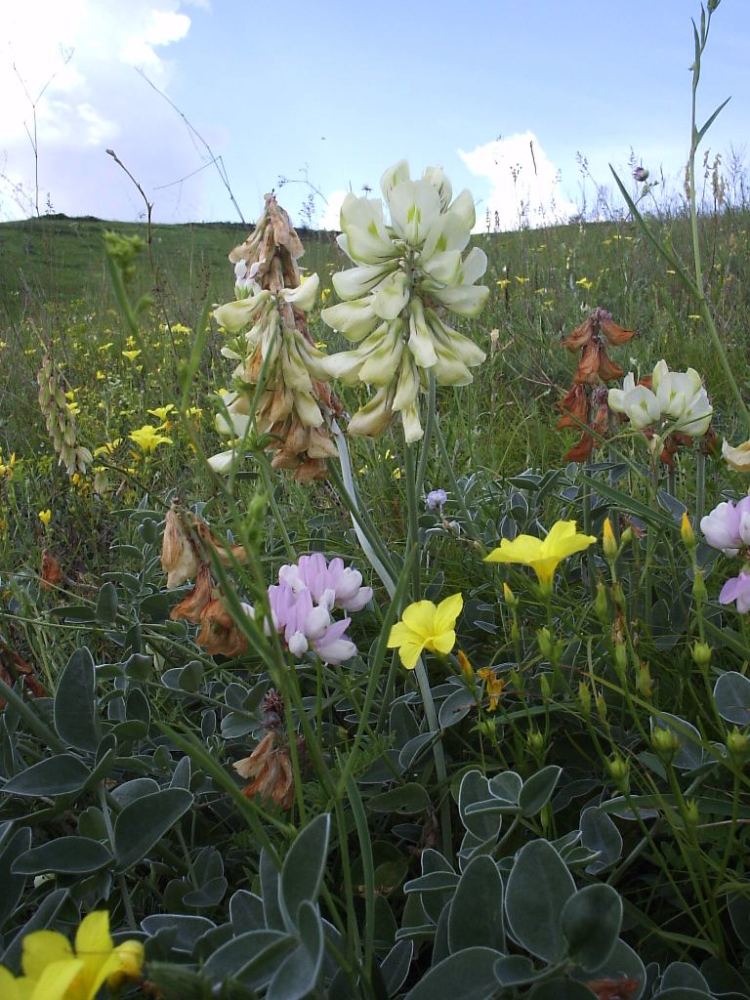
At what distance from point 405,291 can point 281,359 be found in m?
0.21

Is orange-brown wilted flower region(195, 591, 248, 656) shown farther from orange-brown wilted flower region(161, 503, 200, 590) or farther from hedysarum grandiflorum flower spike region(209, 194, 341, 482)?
hedysarum grandiflorum flower spike region(209, 194, 341, 482)

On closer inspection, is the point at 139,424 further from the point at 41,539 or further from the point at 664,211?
the point at 664,211

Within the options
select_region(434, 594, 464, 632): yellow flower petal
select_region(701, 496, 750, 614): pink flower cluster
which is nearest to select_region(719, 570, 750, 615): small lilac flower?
select_region(701, 496, 750, 614): pink flower cluster

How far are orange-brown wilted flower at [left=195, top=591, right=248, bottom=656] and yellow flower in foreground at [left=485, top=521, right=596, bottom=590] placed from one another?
0.35 metres

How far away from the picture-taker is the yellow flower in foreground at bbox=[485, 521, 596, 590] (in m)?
0.90

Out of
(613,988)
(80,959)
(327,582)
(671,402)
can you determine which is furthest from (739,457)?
(80,959)

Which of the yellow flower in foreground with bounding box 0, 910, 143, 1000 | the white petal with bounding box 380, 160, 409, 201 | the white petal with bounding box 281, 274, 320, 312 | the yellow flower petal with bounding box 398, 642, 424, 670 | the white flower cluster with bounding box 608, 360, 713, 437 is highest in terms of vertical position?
the white petal with bounding box 380, 160, 409, 201

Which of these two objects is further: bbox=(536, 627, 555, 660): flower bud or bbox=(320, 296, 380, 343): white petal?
bbox=(320, 296, 380, 343): white petal

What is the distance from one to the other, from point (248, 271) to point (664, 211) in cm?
624

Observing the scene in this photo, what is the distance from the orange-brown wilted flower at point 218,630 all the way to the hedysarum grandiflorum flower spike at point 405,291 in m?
0.29

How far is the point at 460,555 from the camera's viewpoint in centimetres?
179

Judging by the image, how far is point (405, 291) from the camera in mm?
948

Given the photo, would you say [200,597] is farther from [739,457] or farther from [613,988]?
[739,457]

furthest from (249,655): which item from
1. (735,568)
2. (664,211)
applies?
(664,211)
